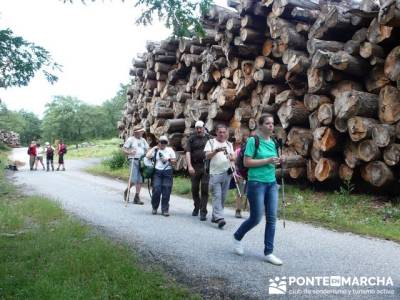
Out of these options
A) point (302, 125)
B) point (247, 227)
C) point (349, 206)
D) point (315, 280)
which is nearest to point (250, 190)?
point (247, 227)

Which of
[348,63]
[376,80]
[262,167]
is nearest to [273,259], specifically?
[262,167]

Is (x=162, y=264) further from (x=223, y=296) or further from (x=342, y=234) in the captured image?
(x=342, y=234)

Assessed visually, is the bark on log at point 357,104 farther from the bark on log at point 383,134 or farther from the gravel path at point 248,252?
the gravel path at point 248,252

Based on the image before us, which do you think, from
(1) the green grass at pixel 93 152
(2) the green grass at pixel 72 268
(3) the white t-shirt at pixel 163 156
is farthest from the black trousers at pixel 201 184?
(1) the green grass at pixel 93 152

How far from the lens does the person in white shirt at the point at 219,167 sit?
7.90m

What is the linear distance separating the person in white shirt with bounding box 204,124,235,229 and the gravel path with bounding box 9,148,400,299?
0.42m

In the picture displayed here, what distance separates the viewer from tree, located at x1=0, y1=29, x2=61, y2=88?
6105mm

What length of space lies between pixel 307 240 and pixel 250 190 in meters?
1.78

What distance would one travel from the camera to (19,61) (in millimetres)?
6336

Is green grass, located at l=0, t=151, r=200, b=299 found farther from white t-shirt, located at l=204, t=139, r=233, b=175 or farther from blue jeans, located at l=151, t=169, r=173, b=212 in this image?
white t-shirt, located at l=204, t=139, r=233, b=175

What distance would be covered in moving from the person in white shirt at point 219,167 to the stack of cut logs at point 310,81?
7.34 ft

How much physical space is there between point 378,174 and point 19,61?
6.80 meters

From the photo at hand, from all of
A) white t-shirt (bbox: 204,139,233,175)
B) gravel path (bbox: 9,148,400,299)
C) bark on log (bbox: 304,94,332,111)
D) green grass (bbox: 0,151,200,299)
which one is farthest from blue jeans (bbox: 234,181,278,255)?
bark on log (bbox: 304,94,332,111)

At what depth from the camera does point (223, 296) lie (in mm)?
4449
